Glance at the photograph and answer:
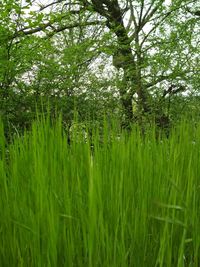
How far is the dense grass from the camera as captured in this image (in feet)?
3.09

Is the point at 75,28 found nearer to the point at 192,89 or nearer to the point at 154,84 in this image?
the point at 154,84

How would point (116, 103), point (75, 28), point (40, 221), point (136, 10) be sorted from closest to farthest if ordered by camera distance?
point (40, 221) < point (116, 103) < point (136, 10) < point (75, 28)

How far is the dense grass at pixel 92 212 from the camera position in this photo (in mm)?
941

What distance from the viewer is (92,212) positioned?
885 mm

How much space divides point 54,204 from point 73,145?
36 cm

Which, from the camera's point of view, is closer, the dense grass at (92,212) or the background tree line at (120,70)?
the dense grass at (92,212)

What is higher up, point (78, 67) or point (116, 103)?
point (78, 67)

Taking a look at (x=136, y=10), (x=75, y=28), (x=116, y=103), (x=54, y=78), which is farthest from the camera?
(x=75, y=28)

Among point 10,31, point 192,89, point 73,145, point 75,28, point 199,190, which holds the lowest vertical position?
point 199,190

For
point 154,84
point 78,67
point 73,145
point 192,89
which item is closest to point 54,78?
point 78,67

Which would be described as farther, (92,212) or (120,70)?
(120,70)

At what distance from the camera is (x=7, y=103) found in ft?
20.1

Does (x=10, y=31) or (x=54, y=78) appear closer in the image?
(x=10, y=31)

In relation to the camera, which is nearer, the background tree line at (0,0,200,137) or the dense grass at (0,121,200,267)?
the dense grass at (0,121,200,267)
